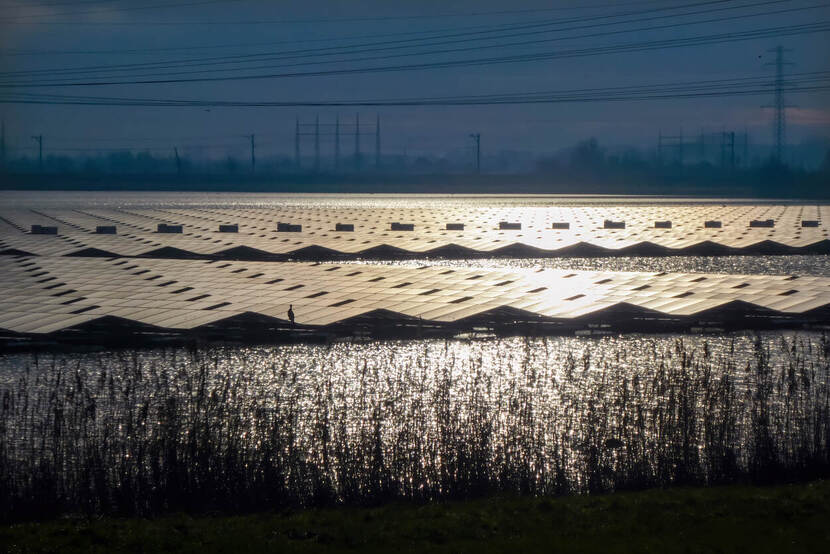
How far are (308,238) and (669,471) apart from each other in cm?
6237

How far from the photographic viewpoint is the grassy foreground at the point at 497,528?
15109 millimetres

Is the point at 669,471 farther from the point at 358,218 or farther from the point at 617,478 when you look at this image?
the point at 358,218

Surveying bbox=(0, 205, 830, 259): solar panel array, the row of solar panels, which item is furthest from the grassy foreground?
the row of solar panels

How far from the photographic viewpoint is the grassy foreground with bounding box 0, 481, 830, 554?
49.6 ft

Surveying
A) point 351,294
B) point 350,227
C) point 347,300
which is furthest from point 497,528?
point 350,227

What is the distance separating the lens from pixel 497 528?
52.3 feet

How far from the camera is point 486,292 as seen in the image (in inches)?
1702

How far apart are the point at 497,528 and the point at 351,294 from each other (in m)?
27.6

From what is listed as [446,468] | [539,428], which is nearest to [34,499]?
[446,468]

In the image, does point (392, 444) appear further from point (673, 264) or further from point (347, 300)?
point (673, 264)

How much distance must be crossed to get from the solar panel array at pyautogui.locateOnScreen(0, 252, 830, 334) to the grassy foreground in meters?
21.3

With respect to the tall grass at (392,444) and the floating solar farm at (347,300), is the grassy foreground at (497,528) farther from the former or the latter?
the floating solar farm at (347,300)

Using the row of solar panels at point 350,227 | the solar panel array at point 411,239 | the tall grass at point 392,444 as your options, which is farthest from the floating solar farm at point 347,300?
the row of solar panels at point 350,227

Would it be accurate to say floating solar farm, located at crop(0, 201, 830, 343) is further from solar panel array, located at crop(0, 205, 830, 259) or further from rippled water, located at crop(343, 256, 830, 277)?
rippled water, located at crop(343, 256, 830, 277)
